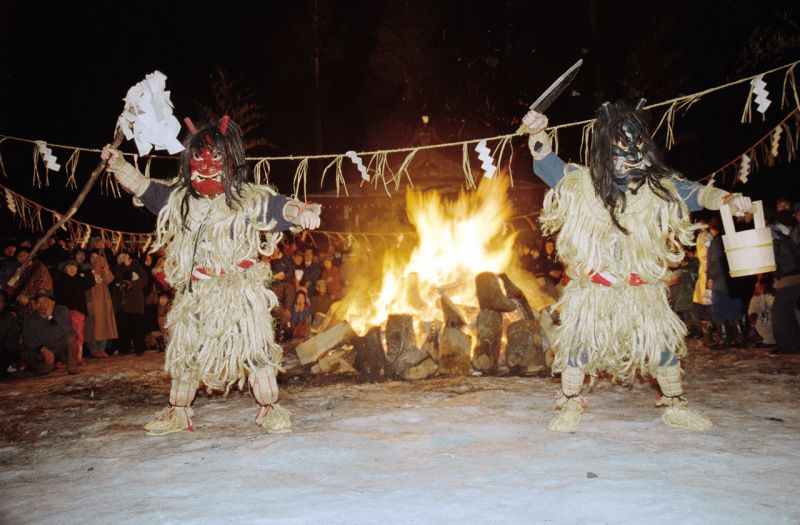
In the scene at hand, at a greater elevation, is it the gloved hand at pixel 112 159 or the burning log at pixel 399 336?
the gloved hand at pixel 112 159

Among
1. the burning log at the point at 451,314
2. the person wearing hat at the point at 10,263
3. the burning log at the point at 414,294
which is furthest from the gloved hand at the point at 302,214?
the person wearing hat at the point at 10,263

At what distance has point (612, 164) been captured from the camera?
3.68 meters

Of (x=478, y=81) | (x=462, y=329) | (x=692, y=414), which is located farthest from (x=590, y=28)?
(x=692, y=414)

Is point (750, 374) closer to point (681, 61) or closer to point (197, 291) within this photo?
point (197, 291)

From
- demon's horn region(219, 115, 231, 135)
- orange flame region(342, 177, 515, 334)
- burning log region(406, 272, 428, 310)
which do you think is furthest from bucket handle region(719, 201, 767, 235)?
burning log region(406, 272, 428, 310)

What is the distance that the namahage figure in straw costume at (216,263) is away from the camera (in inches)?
152

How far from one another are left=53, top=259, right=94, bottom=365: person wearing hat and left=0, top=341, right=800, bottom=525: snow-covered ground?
3.33 m

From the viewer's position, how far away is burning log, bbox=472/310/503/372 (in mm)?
6457

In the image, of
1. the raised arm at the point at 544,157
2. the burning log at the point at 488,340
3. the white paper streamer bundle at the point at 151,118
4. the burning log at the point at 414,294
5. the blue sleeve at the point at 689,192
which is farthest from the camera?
the burning log at the point at 414,294

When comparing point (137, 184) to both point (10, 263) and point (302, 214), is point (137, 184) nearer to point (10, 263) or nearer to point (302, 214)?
point (302, 214)

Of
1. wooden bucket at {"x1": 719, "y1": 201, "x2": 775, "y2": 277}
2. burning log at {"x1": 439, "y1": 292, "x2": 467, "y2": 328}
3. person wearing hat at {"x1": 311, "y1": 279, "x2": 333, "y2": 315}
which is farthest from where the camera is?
person wearing hat at {"x1": 311, "y1": 279, "x2": 333, "y2": 315}

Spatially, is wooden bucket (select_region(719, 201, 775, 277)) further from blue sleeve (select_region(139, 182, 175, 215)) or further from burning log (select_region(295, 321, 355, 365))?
burning log (select_region(295, 321, 355, 365))

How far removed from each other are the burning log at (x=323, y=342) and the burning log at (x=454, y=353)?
1.07m

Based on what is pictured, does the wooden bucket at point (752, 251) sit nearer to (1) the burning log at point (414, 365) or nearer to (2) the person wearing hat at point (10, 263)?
(1) the burning log at point (414, 365)
